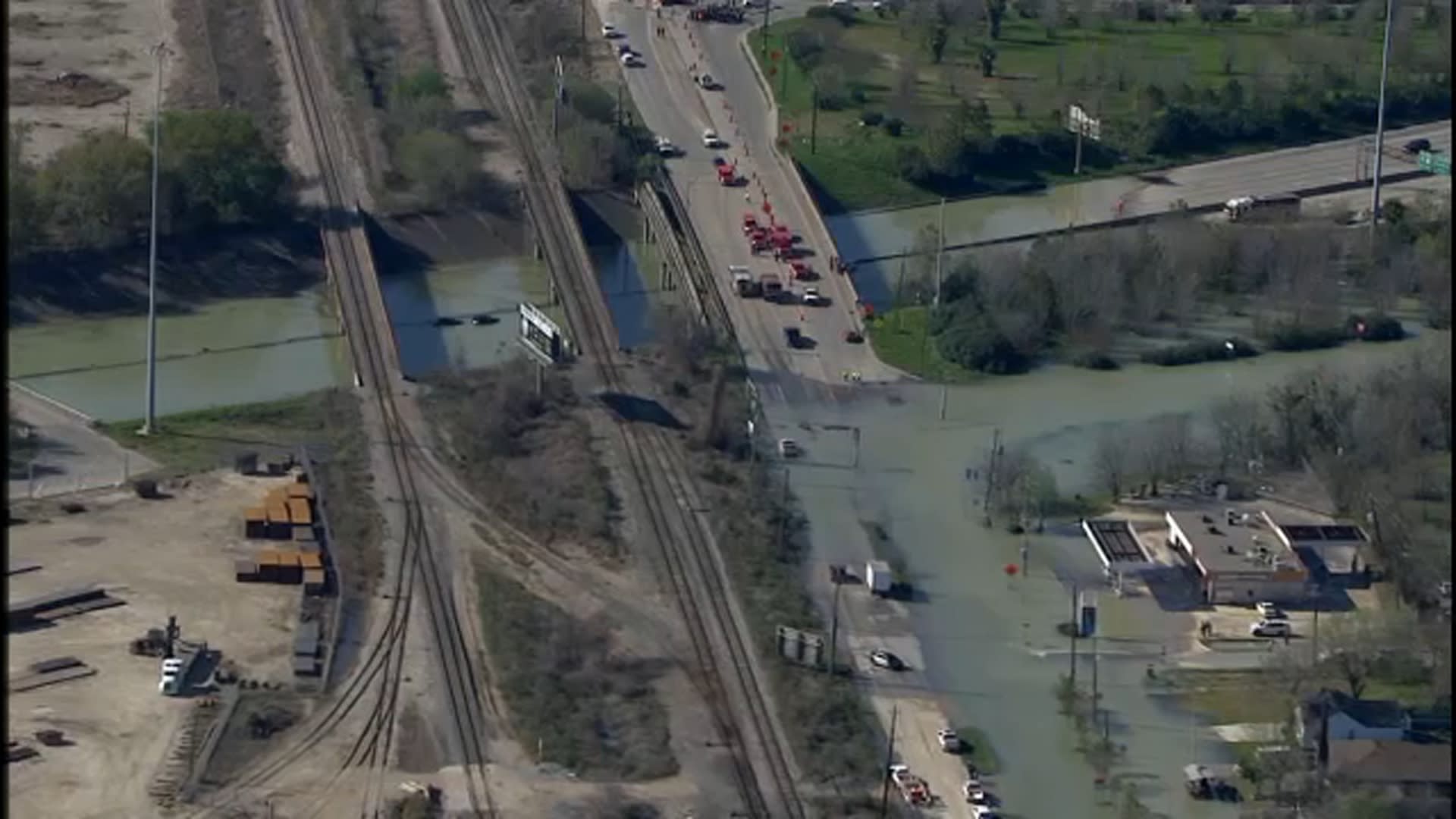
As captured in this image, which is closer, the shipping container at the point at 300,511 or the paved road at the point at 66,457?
the shipping container at the point at 300,511

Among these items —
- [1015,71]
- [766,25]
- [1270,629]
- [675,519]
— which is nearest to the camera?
[1270,629]

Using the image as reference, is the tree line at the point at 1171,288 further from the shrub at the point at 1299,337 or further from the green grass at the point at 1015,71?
the green grass at the point at 1015,71

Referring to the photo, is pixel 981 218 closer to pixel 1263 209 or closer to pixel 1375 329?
pixel 1263 209

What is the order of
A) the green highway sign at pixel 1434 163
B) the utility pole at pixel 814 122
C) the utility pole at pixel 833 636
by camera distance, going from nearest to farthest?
1. the utility pole at pixel 833 636
2. the utility pole at pixel 814 122
3. the green highway sign at pixel 1434 163

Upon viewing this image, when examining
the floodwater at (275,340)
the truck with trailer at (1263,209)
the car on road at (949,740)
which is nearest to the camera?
the car on road at (949,740)

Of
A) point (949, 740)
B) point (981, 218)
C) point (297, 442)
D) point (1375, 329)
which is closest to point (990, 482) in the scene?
point (949, 740)

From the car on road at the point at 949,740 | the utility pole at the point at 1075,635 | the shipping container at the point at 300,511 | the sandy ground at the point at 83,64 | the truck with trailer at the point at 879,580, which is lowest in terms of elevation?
the utility pole at the point at 1075,635

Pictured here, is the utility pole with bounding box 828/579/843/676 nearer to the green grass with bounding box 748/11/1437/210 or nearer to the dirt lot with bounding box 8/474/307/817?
the dirt lot with bounding box 8/474/307/817

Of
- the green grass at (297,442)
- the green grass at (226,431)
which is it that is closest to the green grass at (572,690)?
the green grass at (297,442)
